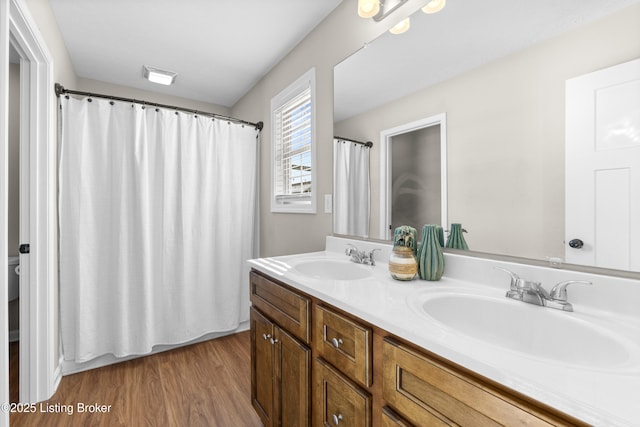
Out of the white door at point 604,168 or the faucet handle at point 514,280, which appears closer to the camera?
the white door at point 604,168

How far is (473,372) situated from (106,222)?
2.42 metres

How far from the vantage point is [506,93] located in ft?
3.44

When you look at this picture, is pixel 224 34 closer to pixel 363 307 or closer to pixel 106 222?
pixel 106 222

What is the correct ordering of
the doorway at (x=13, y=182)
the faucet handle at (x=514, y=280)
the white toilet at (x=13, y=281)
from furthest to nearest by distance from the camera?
the doorway at (x=13, y=182) < the white toilet at (x=13, y=281) < the faucet handle at (x=514, y=280)

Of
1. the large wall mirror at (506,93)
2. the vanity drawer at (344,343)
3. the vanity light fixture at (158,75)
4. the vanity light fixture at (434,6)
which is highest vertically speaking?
the vanity light fixture at (158,75)

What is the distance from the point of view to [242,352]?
2361 mm

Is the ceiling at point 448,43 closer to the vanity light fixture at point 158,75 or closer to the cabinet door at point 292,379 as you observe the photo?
the cabinet door at point 292,379

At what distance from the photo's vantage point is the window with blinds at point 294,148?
2.07 m

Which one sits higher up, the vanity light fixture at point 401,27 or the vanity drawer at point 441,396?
the vanity light fixture at point 401,27

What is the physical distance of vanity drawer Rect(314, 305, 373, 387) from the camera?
2.71 feet

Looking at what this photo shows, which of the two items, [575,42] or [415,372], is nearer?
[415,372]

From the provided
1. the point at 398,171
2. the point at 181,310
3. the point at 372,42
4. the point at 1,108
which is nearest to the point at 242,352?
the point at 181,310

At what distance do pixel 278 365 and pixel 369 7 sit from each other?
5.67 feet

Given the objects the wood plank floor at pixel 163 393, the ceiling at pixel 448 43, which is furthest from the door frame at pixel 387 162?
the wood plank floor at pixel 163 393
